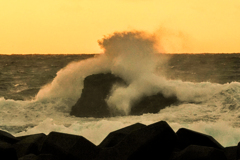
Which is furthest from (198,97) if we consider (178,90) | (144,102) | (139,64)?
(139,64)

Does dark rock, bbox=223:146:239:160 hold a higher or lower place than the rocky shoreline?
lower

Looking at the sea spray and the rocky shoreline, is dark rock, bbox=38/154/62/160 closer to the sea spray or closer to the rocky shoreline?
the rocky shoreline

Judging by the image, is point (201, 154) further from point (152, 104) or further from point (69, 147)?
point (152, 104)

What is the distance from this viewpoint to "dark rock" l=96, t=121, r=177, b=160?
15.9 ft

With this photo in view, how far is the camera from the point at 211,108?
12297mm

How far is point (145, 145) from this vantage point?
193 inches

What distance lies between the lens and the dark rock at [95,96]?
1320 centimetres

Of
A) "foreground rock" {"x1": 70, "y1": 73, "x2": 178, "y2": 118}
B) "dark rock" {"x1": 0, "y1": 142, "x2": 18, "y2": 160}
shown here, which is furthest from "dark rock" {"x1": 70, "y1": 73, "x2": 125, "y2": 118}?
"dark rock" {"x1": 0, "y1": 142, "x2": 18, "y2": 160}

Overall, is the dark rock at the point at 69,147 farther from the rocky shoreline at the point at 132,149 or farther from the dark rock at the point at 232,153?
the dark rock at the point at 232,153

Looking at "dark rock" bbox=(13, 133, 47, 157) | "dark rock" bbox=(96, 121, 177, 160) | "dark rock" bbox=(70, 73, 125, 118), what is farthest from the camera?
"dark rock" bbox=(70, 73, 125, 118)

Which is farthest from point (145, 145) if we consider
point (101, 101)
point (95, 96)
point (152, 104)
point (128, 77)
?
point (128, 77)

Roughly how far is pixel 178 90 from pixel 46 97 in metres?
5.21

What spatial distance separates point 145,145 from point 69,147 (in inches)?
41.3

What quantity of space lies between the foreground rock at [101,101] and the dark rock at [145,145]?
7.56 metres
